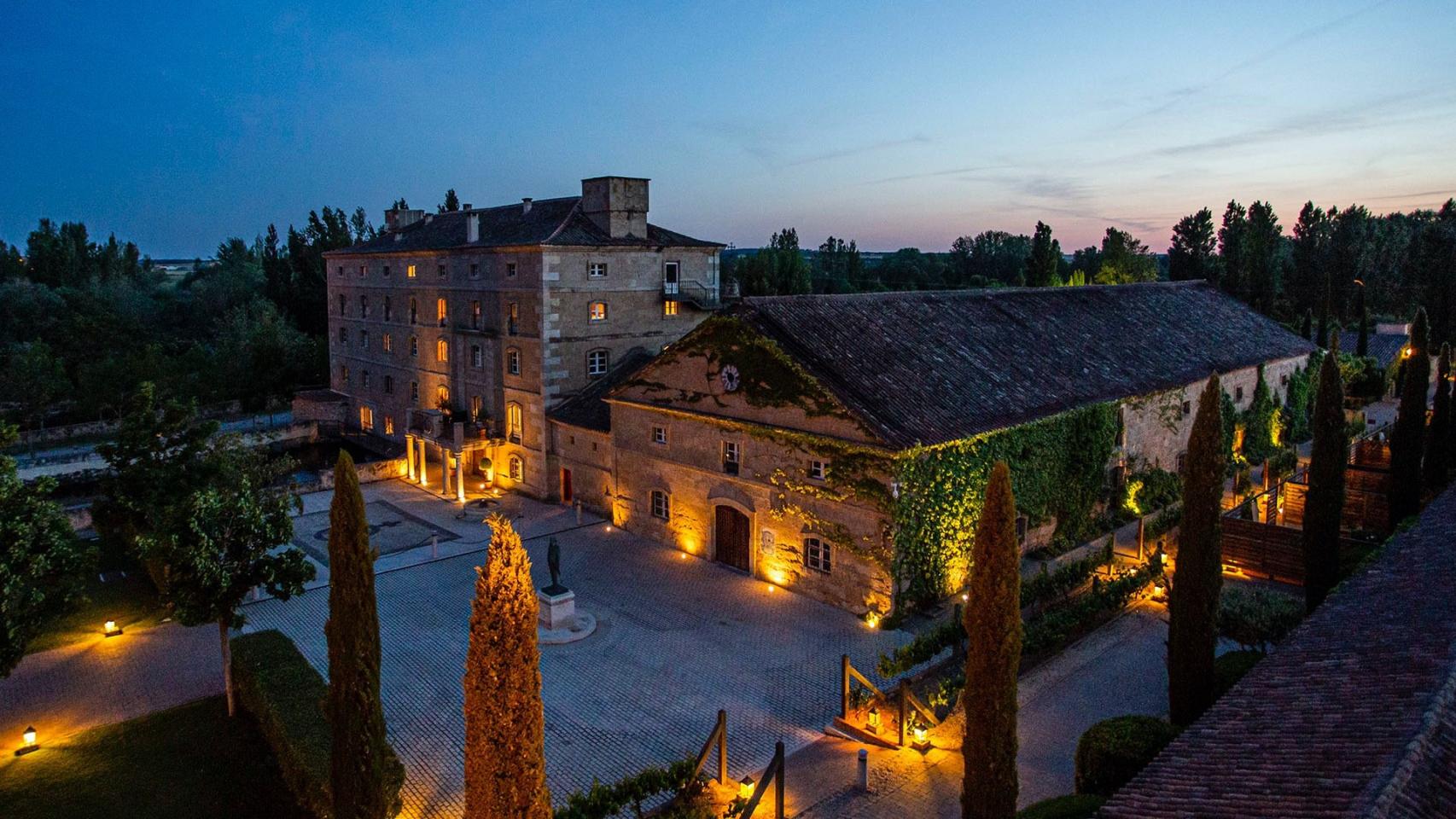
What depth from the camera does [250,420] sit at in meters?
61.2

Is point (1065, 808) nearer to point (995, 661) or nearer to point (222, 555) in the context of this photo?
point (995, 661)

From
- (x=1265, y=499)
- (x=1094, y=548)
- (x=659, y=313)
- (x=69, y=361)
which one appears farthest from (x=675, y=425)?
(x=69, y=361)

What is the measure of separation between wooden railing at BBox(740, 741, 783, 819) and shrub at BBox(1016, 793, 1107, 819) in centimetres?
386

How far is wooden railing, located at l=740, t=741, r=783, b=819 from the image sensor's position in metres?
14.4

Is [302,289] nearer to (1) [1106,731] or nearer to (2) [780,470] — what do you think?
(2) [780,470]

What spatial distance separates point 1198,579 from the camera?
1711 centimetres

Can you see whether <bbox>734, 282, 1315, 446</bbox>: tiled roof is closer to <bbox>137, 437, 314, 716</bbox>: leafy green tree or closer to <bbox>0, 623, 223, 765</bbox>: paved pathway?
<bbox>137, 437, 314, 716</bbox>: leafy green tree

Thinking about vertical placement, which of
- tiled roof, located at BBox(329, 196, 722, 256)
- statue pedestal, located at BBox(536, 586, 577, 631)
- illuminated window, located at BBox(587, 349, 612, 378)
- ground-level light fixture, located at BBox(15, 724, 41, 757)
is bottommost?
ground-level light fixture, located at BBox(15, 724, 41, 757)

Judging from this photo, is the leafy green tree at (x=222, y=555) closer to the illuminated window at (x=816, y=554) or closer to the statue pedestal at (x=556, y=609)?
the statue pedestal at (x=556, y=609)

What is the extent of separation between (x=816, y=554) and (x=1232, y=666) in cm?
1070

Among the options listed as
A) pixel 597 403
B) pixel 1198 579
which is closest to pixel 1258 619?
pixel 1198 579

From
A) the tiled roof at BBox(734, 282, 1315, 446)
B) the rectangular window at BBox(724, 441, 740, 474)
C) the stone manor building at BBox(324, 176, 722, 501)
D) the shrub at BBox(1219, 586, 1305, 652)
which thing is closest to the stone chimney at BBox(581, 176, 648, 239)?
the stone manor building at BBox(324, 176, 722, 501)

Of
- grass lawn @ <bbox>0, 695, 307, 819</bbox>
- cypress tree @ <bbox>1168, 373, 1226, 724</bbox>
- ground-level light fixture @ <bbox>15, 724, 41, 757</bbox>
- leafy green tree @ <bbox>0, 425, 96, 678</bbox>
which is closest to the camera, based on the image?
grass lawn @ <bbox>0, 695, 307, 819</bbox>

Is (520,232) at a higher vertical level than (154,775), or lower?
higher
